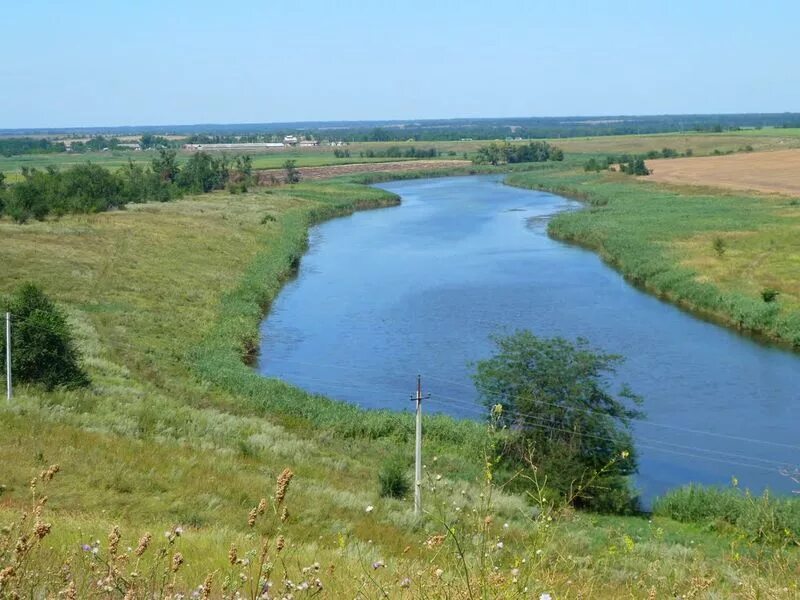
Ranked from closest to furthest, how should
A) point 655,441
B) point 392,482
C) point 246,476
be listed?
1. point 246,476
2. point 392,482
3. point 655,441

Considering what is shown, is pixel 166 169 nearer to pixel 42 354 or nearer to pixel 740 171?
pixel 740 171

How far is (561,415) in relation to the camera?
13.1 m

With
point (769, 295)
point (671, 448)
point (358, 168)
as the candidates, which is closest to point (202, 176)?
point (358, 168)

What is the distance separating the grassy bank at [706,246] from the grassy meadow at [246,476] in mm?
345

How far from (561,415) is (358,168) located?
2923 inches

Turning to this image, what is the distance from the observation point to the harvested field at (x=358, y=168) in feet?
245

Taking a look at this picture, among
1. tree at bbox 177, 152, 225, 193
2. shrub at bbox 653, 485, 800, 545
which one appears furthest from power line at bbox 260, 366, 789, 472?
tree at bbox 177, 152, 225, 193

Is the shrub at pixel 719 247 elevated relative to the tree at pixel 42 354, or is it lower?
lower

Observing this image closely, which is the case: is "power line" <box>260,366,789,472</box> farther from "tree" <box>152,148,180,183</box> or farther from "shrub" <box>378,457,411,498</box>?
"tree" <box>152,148,180,183</box>

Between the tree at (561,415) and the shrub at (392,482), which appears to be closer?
the shrub at (392,482)

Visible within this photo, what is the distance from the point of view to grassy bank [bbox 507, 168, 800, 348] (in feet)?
81.9

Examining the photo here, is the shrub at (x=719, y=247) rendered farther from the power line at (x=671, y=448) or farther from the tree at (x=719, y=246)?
the power line at (x=671, y=448)

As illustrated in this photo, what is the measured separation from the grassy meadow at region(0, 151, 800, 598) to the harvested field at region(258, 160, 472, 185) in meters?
38.5

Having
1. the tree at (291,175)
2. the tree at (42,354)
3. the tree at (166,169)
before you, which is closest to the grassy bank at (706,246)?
the tree at (42,354)
